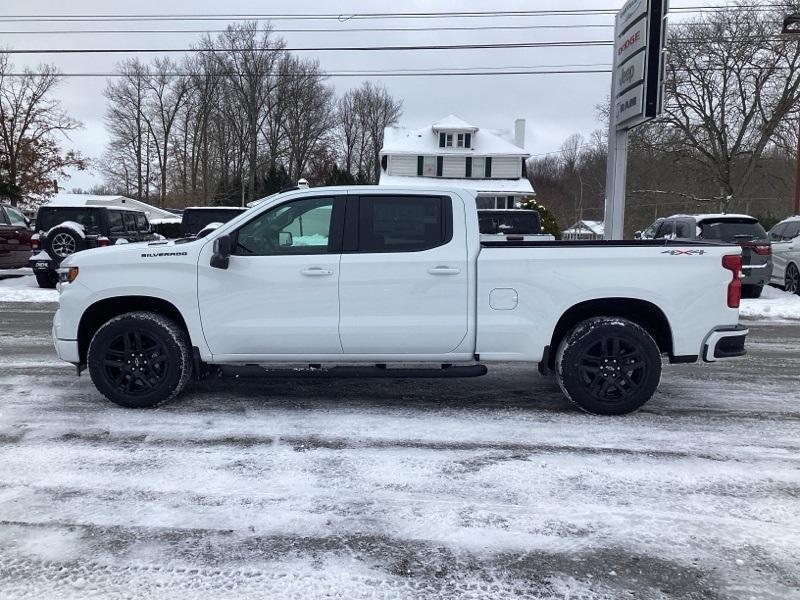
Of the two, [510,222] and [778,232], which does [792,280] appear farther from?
[510,222]

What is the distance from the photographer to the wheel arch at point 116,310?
553 cm

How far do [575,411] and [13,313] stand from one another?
34.6 ft

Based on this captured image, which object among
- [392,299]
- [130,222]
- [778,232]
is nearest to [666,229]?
[778,232]

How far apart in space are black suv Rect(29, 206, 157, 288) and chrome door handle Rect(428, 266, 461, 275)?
37.1 ft

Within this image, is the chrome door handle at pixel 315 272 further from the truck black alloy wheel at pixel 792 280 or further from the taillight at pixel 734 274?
the truck black alloy wheel at pixel 792 280

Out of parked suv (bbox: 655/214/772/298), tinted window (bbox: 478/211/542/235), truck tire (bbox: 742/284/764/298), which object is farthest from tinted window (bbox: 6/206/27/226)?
truck tire (bbox: 742/284/764/298)

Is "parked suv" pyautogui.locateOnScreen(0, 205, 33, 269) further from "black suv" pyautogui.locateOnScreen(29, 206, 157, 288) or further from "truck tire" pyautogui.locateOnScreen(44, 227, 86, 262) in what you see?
"truck tire" pyautogui.locateOnScreen(44, 227, 86, 262)

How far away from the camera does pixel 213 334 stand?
212 inches

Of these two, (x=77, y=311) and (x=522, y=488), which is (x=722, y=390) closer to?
(x=522, y=488)

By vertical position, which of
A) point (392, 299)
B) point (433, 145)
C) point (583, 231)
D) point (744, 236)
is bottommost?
point (392, 299)

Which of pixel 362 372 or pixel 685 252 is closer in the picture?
pixel 685 252

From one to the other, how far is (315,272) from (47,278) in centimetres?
1275

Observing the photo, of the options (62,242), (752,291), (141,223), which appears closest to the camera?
(752,291)

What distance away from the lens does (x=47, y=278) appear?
15516 millimetres
